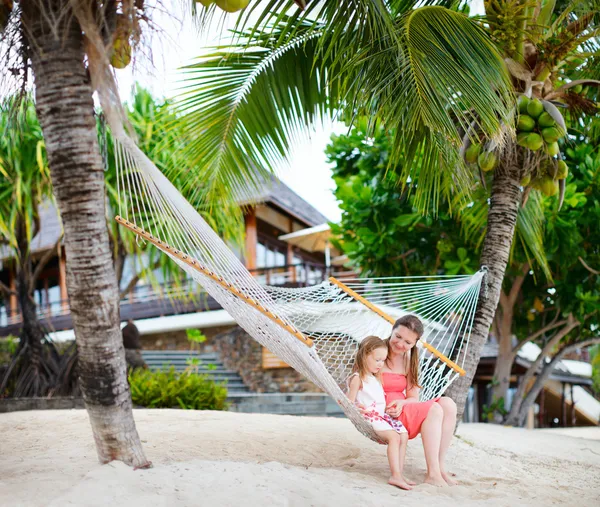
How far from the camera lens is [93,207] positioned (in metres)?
2.33

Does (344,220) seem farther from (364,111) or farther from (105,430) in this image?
(105,430)

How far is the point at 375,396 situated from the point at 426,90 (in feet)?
4.31

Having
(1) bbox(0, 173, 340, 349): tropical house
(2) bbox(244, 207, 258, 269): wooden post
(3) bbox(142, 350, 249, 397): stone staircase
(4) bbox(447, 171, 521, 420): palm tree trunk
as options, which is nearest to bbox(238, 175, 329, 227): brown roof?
(1) bbox(0, 173, 340, 349): tropical house

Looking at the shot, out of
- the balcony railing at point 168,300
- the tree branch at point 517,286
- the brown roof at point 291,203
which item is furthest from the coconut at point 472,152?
the brown roof at point 291,203

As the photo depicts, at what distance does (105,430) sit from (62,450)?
84 centimetres

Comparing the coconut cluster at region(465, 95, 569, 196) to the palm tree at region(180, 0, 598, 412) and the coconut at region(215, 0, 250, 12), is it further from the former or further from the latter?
the coconut at region(215, 0, 250, 12)

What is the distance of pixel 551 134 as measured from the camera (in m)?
3.30

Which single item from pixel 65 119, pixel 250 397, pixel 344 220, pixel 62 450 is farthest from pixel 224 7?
pixel 250 397

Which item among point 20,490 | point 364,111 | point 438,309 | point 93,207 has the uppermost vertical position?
point 364,111

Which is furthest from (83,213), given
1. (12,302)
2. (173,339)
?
(12,302)

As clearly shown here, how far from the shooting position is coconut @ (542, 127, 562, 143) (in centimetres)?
330

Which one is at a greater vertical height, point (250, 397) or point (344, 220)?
point (344, 220)

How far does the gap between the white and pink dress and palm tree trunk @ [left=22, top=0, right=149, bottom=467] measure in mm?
965

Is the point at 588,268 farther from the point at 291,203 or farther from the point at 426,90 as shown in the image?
the point at 291,203
